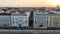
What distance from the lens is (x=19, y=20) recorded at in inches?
38.2

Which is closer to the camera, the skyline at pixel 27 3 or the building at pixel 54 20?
the building at pixel 54 20

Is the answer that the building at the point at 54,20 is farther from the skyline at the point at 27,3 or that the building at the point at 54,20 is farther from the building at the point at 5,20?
the building at the point at 5,20

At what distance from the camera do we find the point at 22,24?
983mm

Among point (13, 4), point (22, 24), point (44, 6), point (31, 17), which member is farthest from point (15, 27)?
point (44, 6)

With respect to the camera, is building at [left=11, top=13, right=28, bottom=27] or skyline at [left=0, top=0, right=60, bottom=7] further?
skyline at [left=0, top=0, right=60, bottom=7]

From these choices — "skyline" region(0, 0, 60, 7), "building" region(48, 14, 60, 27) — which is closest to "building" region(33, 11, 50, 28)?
"building" region(48, 14, 60, 27)

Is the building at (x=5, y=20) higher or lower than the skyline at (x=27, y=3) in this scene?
lower

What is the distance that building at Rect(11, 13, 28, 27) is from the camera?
97 cm

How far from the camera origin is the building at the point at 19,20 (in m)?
0.97

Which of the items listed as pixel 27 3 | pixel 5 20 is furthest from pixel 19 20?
pixel 27 3

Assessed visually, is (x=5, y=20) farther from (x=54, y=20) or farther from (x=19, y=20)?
(x=54, y=20)

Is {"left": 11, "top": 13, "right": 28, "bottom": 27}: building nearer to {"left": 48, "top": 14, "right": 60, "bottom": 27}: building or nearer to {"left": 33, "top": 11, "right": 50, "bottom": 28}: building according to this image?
{"left": 33, "top": 11, "right": 50, "bottom": 28}: building

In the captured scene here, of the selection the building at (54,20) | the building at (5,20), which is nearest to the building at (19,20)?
the building at (5,20)

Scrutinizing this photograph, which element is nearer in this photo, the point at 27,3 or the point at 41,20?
the point at 41,20
